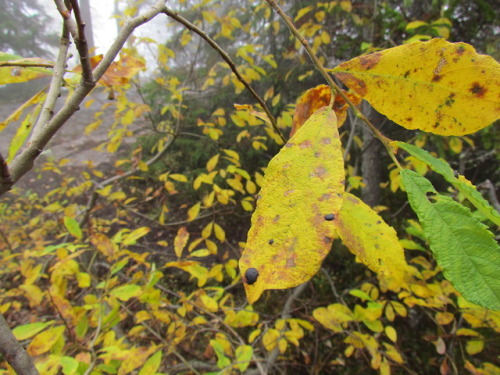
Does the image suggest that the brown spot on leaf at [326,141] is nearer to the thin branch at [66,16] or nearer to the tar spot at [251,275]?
the tar spot at [251,275]

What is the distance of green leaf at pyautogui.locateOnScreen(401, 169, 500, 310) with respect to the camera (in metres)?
0.21

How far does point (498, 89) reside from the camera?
0.79 ft

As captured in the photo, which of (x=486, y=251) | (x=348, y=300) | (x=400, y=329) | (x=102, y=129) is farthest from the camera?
(x=102, y=129)

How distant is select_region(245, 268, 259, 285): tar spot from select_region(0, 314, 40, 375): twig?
0.28m

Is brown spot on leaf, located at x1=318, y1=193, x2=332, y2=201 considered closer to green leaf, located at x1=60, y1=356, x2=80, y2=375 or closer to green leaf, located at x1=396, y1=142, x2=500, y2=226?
green leaf, located at x1=396, y1=142, x2=500, y2=226

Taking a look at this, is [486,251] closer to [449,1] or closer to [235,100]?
[449,1]

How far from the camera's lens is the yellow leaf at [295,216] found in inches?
7.6

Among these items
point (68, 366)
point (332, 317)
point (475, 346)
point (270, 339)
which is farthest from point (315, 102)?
point (475, 346)

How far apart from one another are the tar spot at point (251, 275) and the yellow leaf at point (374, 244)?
13cm

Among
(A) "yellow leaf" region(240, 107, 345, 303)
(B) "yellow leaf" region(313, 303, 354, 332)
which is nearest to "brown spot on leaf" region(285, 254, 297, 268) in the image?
(A) "yellow leaf" region(240, 107, 345, 303)

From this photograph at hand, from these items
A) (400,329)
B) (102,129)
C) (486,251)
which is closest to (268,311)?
(400,329)

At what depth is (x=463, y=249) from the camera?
22 centimetres

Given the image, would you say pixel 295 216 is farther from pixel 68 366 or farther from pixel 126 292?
pixel 126 292

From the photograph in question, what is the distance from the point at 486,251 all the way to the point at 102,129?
27.8 feet
